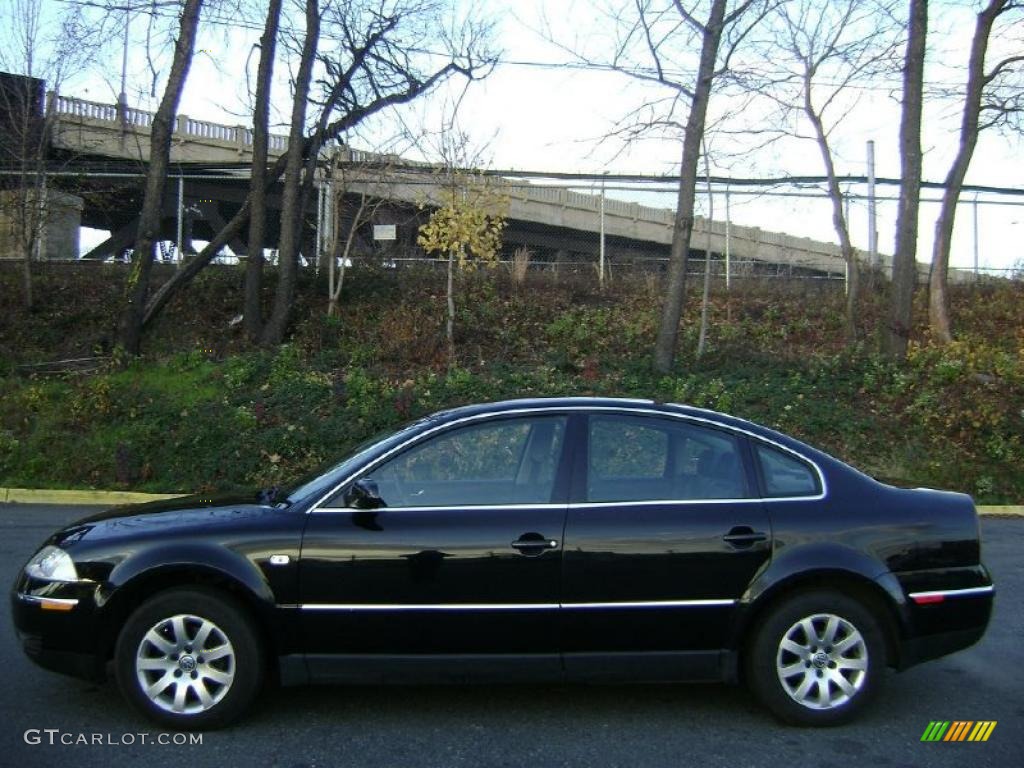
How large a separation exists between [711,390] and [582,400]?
8.94m

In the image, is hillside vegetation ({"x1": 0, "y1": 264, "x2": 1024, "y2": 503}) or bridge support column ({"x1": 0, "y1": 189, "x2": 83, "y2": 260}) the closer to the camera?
hillside vegetation ({"x1": 0, "y1": 264, "x2": 1024, "y2": 503})

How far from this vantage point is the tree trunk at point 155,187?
15086 millimetres

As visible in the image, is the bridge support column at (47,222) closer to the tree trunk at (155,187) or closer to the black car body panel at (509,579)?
the tree trunk at (155,187)

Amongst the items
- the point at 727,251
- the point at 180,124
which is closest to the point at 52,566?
the point at 727,251

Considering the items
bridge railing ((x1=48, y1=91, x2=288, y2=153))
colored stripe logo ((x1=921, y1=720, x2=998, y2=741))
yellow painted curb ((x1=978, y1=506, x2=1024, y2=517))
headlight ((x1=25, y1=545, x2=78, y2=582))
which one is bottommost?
colored stripe logo ((x1=921, y1=720, x2=998, y2=741))

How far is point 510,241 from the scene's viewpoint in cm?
1941

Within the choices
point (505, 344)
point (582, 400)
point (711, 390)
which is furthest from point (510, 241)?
point (582, 400)

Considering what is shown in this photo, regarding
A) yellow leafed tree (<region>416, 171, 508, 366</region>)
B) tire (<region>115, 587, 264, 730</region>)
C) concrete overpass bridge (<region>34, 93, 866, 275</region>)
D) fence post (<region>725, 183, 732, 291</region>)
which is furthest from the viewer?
fence post (<region>725, 183, 732, 291</region>)

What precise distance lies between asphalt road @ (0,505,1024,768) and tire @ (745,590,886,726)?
12 cm

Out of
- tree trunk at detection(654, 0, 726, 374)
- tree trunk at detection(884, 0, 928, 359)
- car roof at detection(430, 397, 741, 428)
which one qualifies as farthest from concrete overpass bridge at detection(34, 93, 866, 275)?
car roof at detection(430, 397, 741, 428)

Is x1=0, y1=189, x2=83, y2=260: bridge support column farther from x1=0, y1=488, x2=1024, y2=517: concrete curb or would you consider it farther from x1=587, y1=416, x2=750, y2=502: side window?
x1=587, y1=416, x2=750, y2=502: side window

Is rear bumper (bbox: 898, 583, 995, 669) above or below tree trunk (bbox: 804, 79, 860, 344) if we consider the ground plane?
below

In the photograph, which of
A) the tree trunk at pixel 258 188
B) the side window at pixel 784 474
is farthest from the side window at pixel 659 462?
the tree trunk at pixel 258 188

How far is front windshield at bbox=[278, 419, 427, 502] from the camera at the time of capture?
453 centimetres
